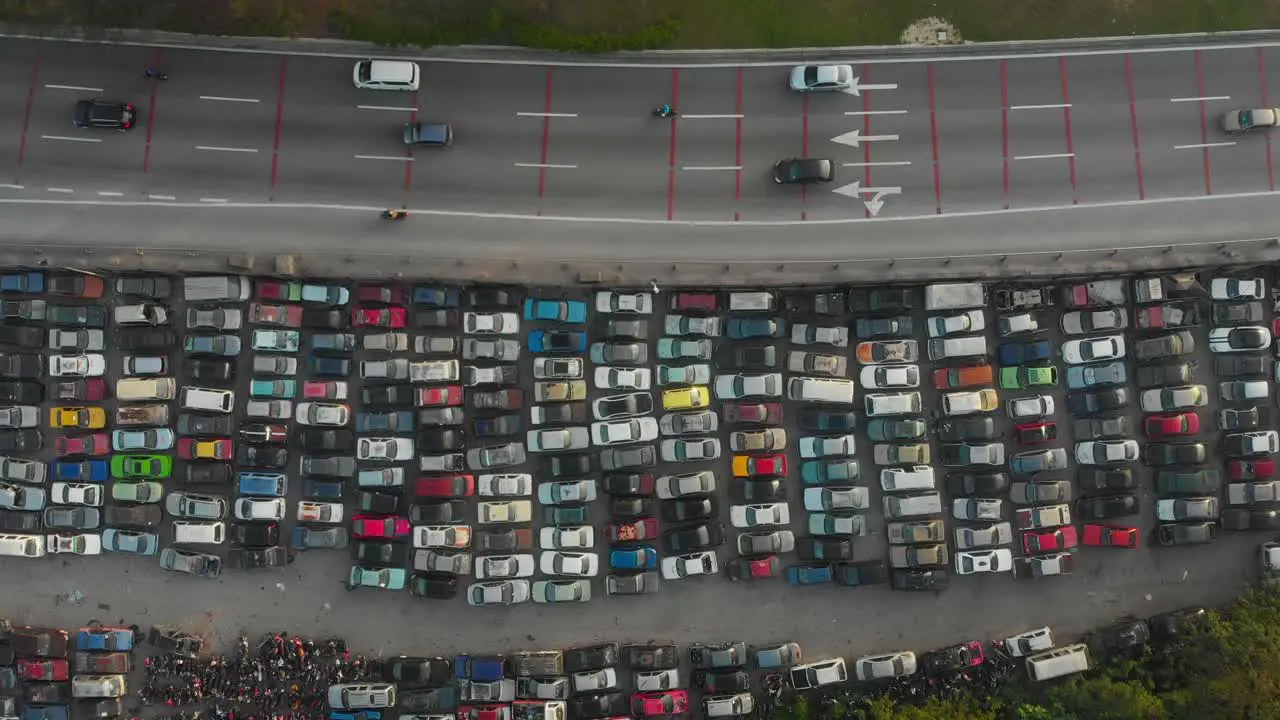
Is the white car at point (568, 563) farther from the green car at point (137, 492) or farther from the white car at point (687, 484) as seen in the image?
the green car at point (137, 492)

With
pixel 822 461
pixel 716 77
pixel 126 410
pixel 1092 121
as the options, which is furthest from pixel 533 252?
pixel 1092 121

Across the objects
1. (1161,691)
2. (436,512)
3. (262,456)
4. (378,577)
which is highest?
(262,456)

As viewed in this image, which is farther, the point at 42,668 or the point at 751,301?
the point at 751,301

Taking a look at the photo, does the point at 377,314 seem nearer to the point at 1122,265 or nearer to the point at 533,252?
the point at 533,252

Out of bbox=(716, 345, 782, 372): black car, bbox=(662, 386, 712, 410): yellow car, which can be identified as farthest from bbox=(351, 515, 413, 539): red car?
bbox=(716, 345, 782, 372): black car

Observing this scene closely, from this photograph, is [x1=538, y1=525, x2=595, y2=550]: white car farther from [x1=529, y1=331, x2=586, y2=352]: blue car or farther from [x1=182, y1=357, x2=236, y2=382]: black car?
[x1=182, y1=357, x2=236, y2=382]: black car

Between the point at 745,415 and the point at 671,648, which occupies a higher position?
the point at 745,415

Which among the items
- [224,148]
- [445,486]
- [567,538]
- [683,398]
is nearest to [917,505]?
[683,398]

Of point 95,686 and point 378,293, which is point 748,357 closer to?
point 378,293
